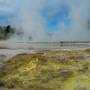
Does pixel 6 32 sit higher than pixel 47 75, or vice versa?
pixel 6 32

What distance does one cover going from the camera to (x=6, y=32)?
10225cm

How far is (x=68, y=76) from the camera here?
20812 mm

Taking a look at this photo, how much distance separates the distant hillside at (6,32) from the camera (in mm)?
92125

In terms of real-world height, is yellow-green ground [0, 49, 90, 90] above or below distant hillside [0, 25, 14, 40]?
below

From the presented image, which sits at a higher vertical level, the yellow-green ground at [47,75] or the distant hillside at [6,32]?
the distant hillside at [6,32]

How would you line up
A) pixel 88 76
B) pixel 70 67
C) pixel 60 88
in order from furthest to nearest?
pixel 70 67, pixel 88 76, pixel 60 88

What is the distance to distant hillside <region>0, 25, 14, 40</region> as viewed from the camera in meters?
92.1

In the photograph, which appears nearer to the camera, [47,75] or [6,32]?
[47,75]

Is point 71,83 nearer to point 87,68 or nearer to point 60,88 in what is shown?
point 60,88

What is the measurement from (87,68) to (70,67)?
1391 millimetres

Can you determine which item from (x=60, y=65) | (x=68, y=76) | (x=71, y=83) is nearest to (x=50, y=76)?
(x=68, y=76)

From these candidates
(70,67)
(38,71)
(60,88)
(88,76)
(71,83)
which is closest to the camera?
(60,88)

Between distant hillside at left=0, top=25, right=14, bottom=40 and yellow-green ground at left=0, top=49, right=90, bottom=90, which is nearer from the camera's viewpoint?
yellow-green ground at left=0, top=49, right=90, bottom=90

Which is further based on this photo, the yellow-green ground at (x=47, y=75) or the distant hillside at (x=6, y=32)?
the distant hillside at (x=6, y=32)
